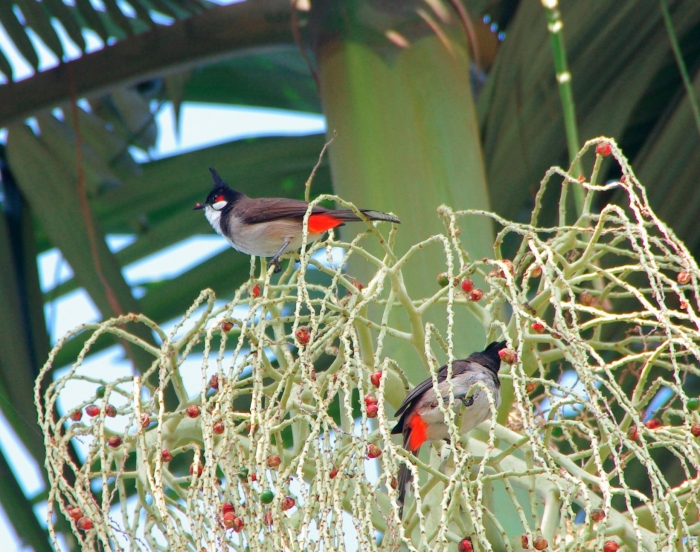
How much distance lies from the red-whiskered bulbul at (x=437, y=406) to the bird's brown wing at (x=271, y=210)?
92cm

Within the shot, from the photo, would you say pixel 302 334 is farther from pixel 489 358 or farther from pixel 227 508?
pixel 489 358

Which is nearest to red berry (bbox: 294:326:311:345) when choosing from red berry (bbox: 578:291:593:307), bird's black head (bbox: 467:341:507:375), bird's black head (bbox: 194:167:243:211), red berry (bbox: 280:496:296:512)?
red berry (bbox: 280:496:296:512)

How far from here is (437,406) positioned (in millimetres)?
2498

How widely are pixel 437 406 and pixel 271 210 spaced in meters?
1.14

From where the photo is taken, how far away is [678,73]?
3.88m

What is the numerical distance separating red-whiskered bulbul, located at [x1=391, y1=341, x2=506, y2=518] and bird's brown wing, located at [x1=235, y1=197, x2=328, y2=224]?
921mm

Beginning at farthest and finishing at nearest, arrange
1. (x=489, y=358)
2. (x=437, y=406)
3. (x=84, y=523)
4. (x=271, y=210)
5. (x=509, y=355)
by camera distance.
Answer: (x=271, y=210) < (x=489, y=358) < (x=437, y=406) < (x=84, y=523) < (x=509, y=355)

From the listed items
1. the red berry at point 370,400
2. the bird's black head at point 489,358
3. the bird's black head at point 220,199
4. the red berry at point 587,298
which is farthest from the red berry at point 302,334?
the bird's black head at point 220,199

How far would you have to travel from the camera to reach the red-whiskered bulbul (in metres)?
2.46

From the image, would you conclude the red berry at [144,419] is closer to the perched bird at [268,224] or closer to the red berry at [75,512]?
Result: the red berry at [75,512]

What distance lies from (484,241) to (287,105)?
1964 mm

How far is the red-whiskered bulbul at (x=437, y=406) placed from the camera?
2455 millimetres

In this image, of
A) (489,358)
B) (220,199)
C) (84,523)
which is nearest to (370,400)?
(489,358)

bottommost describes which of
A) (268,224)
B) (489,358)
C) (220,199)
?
(489,358)
